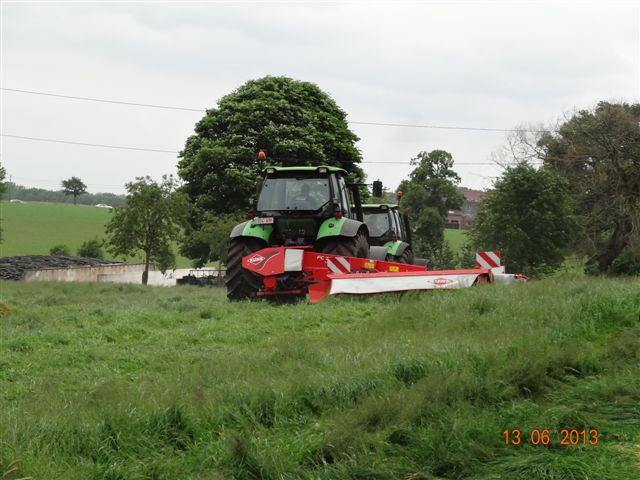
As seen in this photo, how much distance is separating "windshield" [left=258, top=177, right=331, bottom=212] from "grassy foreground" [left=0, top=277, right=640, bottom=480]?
5.61 meters

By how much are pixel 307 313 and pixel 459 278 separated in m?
3.03

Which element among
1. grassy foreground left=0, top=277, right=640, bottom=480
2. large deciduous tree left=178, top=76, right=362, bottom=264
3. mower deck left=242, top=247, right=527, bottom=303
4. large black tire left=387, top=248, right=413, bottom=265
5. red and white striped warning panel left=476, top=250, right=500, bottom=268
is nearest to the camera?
grassy foreground left=0, top=277, right=640, bottom=480

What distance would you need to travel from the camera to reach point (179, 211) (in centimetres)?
3128

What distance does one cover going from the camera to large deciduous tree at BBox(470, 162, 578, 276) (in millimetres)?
32625

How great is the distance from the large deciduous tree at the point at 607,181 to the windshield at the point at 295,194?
23160 millimetres

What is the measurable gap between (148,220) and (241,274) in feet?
61.1

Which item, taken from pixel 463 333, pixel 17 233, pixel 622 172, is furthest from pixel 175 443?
pixel 17 233

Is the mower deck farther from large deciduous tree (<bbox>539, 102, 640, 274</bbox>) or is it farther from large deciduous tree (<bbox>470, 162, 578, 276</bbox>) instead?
large deciduous tree (<bbox>539, 102, 640, 274</bbox>)

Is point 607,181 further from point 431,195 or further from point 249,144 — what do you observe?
point 431,195

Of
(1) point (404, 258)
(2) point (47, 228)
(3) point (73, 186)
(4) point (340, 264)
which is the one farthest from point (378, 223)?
(3) point (73, 186)

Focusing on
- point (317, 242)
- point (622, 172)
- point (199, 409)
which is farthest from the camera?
point (622, 172)

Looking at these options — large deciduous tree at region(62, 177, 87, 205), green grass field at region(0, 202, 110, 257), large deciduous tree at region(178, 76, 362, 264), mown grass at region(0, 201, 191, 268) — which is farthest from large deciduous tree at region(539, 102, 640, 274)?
large deciduous tree at region(62, 177, 87, 205)

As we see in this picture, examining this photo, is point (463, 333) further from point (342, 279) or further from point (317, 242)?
point (317, 242)

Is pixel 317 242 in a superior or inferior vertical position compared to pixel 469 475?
superior
